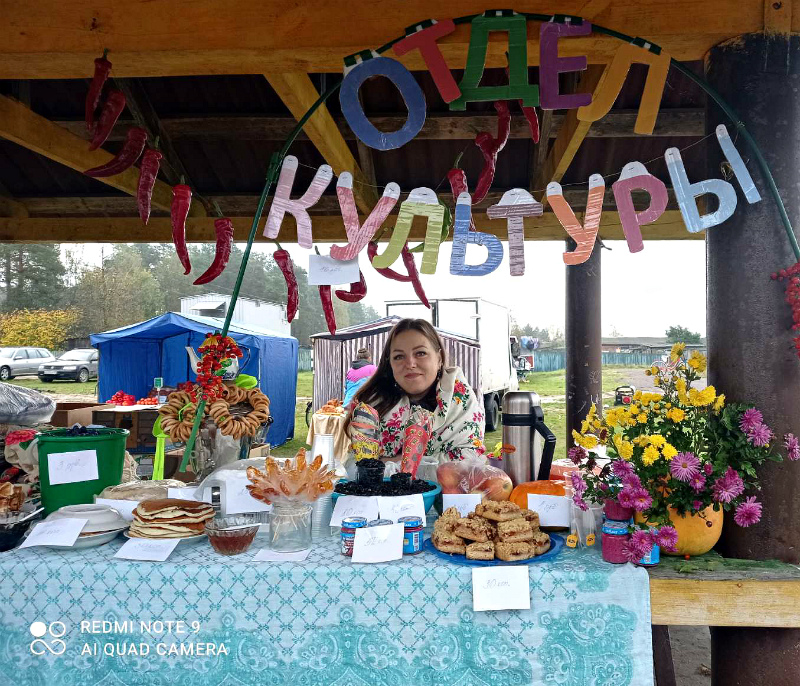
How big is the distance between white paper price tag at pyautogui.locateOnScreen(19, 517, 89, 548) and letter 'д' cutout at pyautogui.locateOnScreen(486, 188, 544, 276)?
1.67m

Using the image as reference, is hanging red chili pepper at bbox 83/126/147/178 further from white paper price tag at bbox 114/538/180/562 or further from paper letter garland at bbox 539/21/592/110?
paper letter garland at bbox 539/21/592/110

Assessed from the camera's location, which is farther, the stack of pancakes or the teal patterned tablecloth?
the stack of pancakes

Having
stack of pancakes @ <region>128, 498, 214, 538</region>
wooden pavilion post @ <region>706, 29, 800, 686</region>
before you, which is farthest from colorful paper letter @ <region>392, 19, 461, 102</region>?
stack of pancakes @ <region>128, 498, 214, 538</region>

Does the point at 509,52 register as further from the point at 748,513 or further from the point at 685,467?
the point at 748,513

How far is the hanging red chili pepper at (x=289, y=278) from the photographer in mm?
2701

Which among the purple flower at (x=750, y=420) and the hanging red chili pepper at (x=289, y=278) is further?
the hanging red chili pepper at (x=289, y=278)

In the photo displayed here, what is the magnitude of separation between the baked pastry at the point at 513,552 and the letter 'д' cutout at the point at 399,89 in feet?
4.28

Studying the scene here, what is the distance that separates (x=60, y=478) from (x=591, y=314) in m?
4.24

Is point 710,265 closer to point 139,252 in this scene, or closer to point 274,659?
point 274,659

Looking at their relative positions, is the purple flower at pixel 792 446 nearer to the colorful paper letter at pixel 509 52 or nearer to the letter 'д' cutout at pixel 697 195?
the letter 'д' cutout at pixel 697 195

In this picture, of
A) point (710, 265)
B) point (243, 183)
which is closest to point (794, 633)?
point (710, 265)

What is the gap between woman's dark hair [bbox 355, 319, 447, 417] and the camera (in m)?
3.38

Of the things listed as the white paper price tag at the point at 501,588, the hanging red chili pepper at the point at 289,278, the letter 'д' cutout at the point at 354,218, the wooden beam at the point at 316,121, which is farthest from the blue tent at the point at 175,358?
the white paper price tag at the point at 501,588

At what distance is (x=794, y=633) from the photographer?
1.76m
